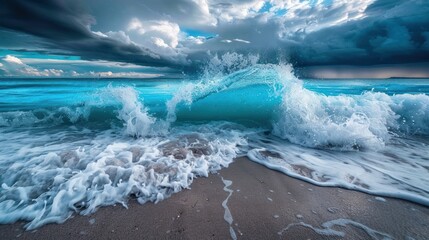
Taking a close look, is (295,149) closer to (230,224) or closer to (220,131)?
(220,131)

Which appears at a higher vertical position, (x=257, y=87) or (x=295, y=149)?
(x=257, y=87)

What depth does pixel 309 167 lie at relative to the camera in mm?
3662

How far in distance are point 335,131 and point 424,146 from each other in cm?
Answer: 246

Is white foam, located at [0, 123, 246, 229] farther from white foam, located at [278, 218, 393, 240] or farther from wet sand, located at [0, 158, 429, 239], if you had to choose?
white foam, located at [278, 218, 393, 240]

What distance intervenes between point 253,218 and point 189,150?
2342mm

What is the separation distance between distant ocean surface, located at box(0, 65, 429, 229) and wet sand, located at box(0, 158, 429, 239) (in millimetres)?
189

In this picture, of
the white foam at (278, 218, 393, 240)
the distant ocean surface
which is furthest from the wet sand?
the distant ocean surface

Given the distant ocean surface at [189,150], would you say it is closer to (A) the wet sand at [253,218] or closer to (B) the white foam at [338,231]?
(A) the wet sand at [253,218]

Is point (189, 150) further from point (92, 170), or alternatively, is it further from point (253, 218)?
point (253, 218)

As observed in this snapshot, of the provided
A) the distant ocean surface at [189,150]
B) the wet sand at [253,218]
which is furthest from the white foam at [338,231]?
the distant ocean surface at [189,150]

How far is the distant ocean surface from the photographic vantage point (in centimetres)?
265

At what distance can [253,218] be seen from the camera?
2197mm

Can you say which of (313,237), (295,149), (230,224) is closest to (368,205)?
(313,237)

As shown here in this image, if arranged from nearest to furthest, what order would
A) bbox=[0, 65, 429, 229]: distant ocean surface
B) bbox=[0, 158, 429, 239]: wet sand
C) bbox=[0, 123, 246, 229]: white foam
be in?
bbox=[0, 158, 429, 239]: wet sand < bbox=[0, 123, 246, 229]: white foam < bbox=[0, 65, 429, 229]: distant ocean surface
